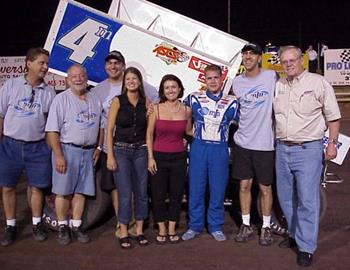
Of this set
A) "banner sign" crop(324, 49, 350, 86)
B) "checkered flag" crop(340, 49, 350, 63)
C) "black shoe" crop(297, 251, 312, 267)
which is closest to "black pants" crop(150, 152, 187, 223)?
"black shoe" crop(297, 251, 312, 267)

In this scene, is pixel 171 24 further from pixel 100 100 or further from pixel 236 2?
pixel 236 2

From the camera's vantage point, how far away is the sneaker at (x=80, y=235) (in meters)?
5.80

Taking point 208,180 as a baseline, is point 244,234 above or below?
below

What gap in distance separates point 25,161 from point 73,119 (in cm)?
67

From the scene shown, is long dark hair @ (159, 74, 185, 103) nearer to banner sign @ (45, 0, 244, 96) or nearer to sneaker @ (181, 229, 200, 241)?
banner sign @ (45, 0, 244, 96)

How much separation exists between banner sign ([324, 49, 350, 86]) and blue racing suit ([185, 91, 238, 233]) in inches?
476

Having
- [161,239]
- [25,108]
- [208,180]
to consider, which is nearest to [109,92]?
[25,108]

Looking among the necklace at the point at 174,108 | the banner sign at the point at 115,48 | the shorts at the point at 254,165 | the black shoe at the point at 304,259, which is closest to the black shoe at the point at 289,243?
the black shoe at the point at 304,259

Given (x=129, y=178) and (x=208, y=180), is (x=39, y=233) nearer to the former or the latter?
(x=129, y=178)

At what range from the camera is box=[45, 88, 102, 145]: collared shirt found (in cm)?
552

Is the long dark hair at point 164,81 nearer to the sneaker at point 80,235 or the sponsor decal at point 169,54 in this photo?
the sponsor decal at point 169,54

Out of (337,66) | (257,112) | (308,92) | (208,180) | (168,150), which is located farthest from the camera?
(337,66)

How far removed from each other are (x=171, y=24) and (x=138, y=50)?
1.91 meters

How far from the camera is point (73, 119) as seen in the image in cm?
555
